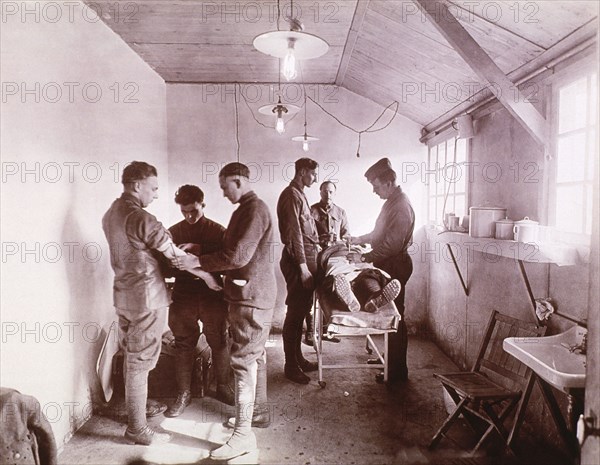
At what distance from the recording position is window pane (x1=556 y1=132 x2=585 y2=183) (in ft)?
9.34

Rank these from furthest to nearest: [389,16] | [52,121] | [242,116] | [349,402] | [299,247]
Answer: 1. [242,116]
2. [299,247]
3. [349,402]
4. [389,16]
5. [52,121]

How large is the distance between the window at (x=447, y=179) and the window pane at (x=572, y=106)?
171 centimetres

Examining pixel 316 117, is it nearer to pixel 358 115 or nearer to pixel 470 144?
pixel 358 115

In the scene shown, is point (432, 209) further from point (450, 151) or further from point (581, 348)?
point (581, 348)

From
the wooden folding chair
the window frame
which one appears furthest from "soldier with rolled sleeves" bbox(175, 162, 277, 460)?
the window frame

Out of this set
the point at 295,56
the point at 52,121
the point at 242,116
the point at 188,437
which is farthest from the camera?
the point at 242,116

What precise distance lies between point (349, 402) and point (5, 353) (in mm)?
2590

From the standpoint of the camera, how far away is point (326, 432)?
10.8 ft

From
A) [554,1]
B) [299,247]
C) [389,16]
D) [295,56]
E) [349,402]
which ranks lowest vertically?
[349,402]

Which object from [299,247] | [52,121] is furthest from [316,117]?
[52,121]

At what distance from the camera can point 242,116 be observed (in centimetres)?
604

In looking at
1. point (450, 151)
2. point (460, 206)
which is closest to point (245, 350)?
point (460, 206)

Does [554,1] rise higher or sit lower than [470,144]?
higher

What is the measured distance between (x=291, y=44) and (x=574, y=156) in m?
1.99
